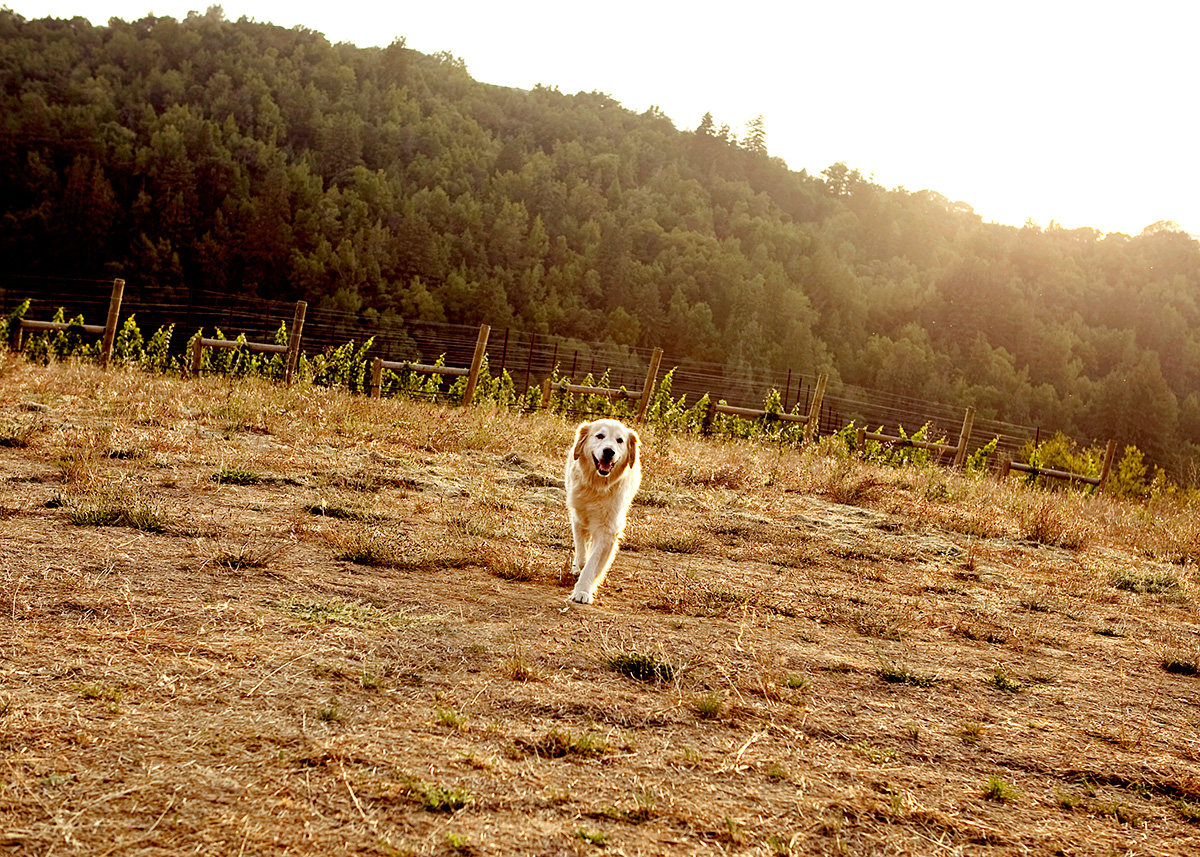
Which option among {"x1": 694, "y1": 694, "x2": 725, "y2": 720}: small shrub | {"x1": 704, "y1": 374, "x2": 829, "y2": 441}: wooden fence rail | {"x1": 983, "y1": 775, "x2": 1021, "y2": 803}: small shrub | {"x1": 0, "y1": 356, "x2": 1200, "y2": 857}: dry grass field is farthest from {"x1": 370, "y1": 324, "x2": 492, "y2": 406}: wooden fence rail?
{"x1": 983, "y1": 775, "x2": 1021, "y2": 803}: small shrub

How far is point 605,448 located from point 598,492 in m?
0.27

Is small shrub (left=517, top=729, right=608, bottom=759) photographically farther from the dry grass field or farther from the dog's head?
the dog's head

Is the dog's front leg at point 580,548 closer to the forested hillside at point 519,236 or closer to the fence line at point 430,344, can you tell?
the fence line at point 430,344

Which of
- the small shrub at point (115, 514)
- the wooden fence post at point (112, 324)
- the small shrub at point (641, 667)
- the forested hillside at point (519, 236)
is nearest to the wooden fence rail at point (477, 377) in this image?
the wooden fence post at point (112, 324)

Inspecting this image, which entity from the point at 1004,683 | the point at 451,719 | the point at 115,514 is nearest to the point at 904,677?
the point at 1004,683

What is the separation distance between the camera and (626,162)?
234 ft

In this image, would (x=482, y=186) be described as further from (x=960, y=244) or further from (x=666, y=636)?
(x=666, y=636)

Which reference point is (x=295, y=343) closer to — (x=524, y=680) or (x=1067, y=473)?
(x=524, y=680)

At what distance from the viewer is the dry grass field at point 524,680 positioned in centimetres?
222

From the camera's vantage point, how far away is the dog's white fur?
4.87 m

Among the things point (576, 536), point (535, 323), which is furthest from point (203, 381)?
point (535, 323)

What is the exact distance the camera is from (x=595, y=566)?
4805mm

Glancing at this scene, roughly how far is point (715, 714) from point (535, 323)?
2005 inches

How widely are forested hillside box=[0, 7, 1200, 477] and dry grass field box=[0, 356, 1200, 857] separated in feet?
114
